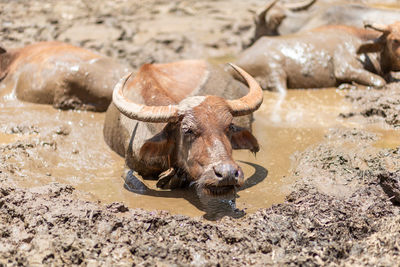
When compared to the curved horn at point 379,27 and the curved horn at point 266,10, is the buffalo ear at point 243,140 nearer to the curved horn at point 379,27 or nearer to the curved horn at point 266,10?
the curved horn at point 379,27

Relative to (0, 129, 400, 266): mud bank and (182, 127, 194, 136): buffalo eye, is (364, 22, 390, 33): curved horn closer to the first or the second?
(0, 129, 400, 266): mud bank

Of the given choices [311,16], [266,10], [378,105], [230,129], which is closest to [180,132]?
[230,129]

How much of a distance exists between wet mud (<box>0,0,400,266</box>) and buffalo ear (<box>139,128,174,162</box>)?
379mm

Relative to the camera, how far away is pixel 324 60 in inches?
365

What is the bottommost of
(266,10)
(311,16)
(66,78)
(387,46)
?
(311,16)

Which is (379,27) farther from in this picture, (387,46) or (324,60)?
(324,60)

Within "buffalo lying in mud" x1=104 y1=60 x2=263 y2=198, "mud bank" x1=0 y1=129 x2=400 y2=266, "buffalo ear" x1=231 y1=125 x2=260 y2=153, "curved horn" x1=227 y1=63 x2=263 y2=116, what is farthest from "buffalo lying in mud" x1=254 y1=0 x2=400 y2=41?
"mud bank" x1=0 y1=129 x2=400 y2=266

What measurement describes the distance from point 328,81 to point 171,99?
4.11m

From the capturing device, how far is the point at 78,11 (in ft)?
44.8

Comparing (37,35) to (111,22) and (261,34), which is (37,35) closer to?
(111,22)

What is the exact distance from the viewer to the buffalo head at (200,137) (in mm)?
4719

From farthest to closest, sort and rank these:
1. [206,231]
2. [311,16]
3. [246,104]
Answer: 1. [311,16]
2. [246,104]
3. [206,231]

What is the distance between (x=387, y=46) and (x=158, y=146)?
536 centimetres

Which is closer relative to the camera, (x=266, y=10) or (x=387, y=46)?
(x=387, y=46)
